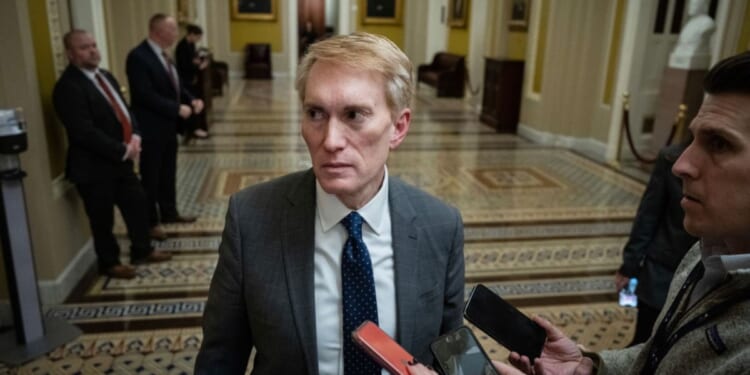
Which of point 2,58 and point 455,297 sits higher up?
point 2,58

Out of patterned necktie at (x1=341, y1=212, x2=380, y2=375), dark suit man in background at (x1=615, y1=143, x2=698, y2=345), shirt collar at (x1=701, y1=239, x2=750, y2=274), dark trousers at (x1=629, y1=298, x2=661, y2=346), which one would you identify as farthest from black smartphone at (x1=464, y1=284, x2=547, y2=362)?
dark trousers at (x1=629, y1=298, x2=661, y2=346)

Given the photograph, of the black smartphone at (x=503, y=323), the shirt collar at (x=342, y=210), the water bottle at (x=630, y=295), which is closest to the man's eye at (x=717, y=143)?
the black smartphone at (x=503, y=323)

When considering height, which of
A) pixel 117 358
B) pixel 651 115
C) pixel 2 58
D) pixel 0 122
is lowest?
pixel 117 358

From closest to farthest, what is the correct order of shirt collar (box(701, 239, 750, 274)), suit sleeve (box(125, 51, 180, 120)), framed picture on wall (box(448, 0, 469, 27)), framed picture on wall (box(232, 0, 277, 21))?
shirt collar (box(701, 239, 750, 274))
suit sleeve (box(125, 51, 180, 120))
framed picture on wall (box(448, 0, 469, 27))
framed picture on wall (box(232, 0, 277, 21))

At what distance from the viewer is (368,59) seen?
1239 millimetres

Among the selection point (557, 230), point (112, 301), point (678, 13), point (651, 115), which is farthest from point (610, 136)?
point (112, 301)

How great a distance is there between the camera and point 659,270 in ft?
8.61

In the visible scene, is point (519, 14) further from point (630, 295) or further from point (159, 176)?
point (630, 295)

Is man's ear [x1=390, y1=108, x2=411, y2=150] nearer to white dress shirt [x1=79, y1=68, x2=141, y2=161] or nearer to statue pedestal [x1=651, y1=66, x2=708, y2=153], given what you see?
white dress shirt [x1=79, y1=68, x2=141, y2=161]

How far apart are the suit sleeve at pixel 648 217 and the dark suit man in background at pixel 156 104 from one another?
3.69 meters

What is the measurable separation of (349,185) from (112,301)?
3.02 m

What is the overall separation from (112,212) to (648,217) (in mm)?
3428

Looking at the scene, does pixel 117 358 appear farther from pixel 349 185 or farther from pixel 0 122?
pixel 349 185

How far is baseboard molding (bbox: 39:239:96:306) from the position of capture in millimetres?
3568
